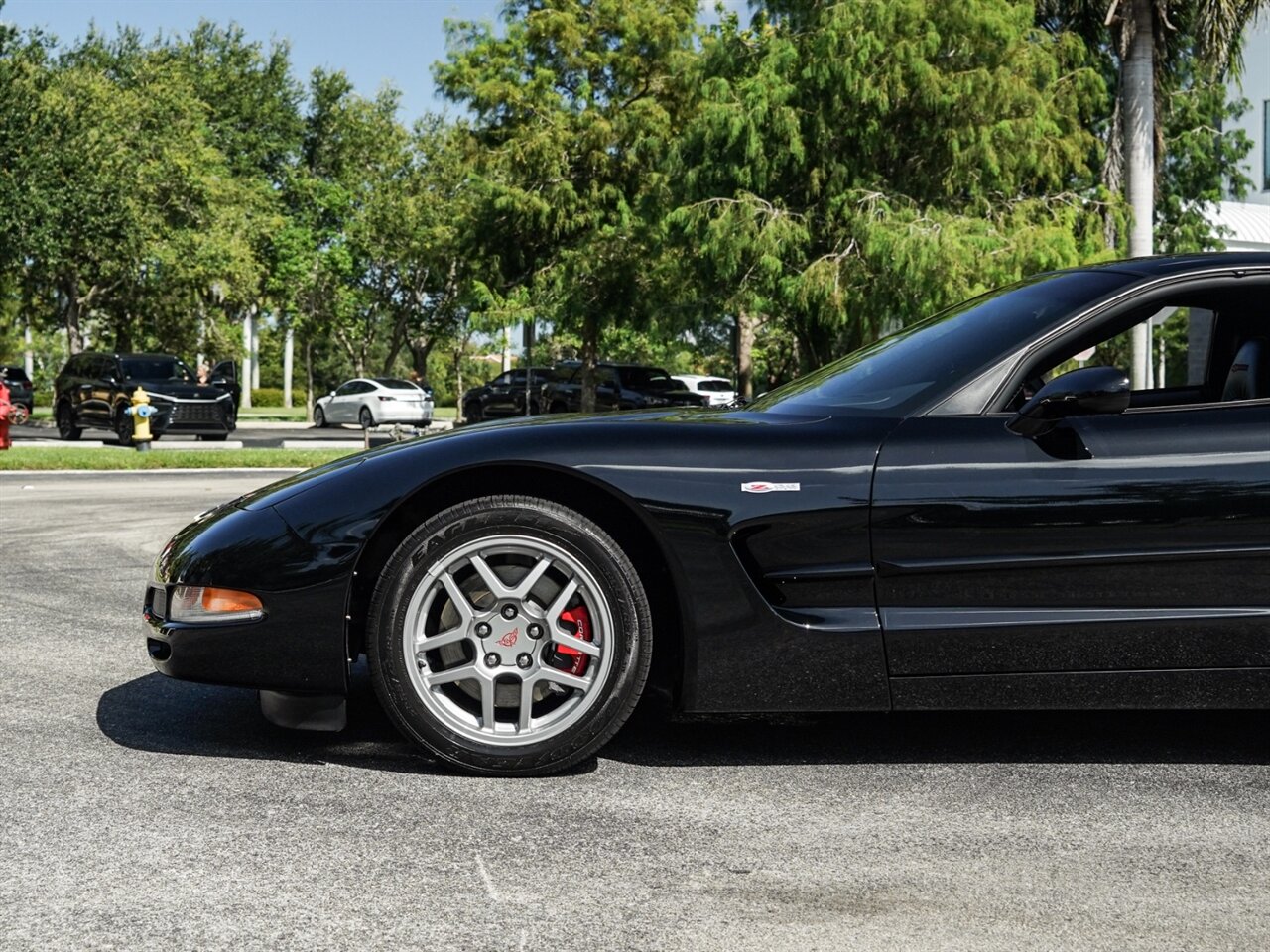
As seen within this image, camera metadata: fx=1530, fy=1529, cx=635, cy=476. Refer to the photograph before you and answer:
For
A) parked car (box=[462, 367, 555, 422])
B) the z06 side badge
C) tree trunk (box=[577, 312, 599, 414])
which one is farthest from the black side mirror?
parked car (box=[462, 367, 555, 422])

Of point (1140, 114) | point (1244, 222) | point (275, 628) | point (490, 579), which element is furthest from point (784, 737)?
point (1244, 222)

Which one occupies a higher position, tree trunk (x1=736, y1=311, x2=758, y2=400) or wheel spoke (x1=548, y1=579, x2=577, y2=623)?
tree trunk (x1=736, y1=311, x2=758, y2=400)

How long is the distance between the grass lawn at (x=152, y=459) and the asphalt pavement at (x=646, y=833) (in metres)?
14.0

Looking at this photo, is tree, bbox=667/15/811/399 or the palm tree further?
tree, bbox=667/15/811/399

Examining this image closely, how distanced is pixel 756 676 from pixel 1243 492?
128 centimetres

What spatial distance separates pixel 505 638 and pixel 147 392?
938 inches

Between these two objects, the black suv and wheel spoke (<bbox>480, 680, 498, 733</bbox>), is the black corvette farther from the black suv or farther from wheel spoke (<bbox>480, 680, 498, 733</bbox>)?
the black suv

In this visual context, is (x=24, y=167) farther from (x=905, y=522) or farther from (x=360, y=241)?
(x=905, y=522)

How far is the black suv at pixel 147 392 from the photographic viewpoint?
26359 millimetres

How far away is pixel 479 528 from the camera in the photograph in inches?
151

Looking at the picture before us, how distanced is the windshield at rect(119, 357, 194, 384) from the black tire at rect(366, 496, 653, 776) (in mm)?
24396

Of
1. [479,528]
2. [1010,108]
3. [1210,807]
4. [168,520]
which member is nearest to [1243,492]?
[1210,807]

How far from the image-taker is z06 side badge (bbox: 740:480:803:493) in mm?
3760

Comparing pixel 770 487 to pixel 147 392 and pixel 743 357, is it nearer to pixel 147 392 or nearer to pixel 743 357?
pixel 147 392
